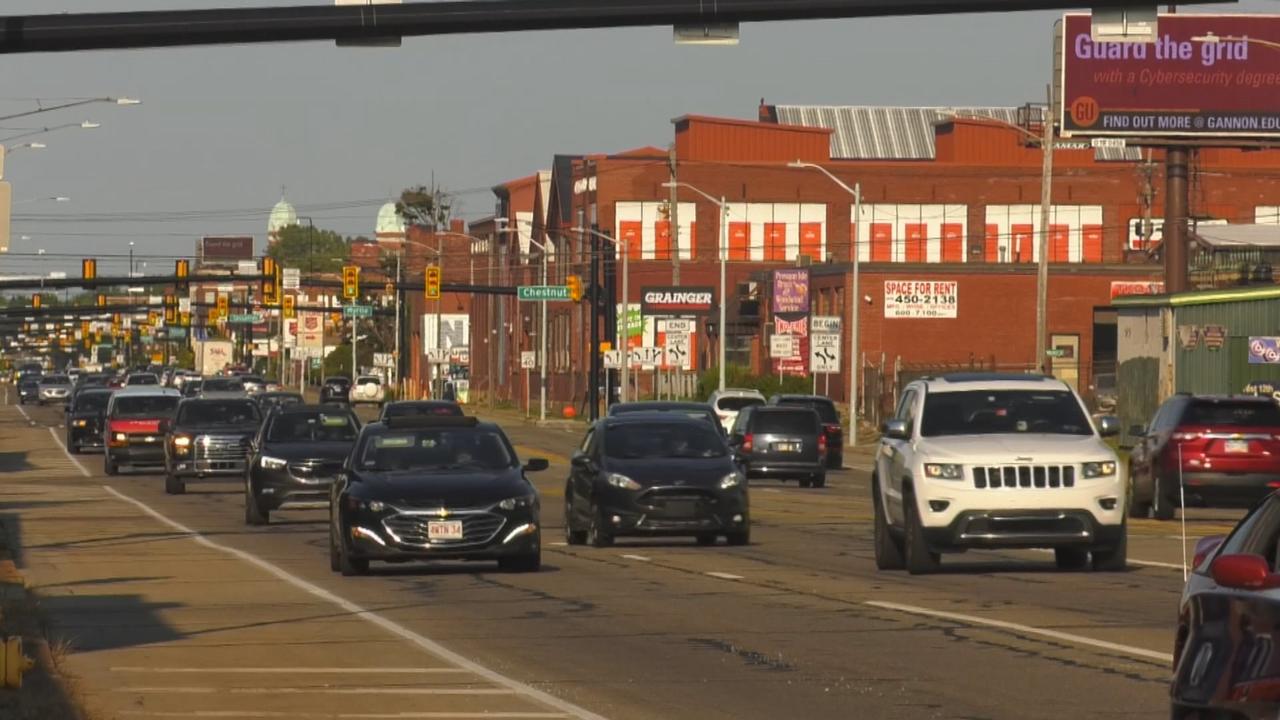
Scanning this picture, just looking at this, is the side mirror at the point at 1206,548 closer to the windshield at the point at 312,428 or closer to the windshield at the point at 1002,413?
the windshield at the point at 1002,413

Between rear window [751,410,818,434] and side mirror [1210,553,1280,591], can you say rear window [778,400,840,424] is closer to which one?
rear window [751,410,818,434]

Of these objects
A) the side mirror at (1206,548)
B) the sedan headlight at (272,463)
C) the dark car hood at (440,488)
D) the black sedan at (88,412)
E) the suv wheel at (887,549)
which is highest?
the side mirror at (1206,548)

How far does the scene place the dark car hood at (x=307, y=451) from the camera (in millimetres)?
32781

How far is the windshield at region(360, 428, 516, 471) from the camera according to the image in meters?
24.1

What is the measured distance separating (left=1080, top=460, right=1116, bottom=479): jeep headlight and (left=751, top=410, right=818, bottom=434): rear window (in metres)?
24.1

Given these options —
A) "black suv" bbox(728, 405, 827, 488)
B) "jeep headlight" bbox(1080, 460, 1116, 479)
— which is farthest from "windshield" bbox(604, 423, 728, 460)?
"black suv" bbox(728, 405, 827, 488)

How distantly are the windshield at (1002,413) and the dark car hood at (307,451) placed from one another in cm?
1168

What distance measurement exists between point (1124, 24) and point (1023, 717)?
933 centimetres

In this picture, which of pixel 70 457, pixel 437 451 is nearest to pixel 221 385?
pixel 70 457

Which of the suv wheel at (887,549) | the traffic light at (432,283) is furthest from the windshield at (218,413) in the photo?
the traffic light at (432,283)

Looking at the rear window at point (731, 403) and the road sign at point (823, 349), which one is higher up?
the road sign at point (823, 349)

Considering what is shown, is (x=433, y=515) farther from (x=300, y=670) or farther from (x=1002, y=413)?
(x=300, y=670)

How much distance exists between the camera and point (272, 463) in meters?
32.8

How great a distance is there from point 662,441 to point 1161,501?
8.77 metres
